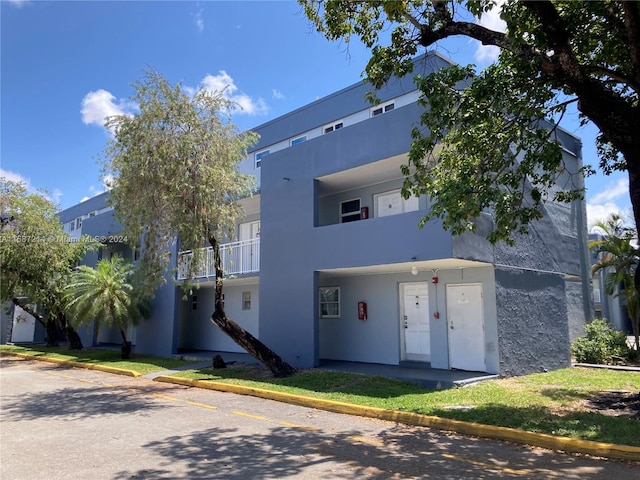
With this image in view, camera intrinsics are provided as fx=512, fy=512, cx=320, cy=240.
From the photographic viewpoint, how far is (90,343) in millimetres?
25766

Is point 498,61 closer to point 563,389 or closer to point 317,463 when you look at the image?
point 563,389

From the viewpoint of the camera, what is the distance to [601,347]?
52.4 ft

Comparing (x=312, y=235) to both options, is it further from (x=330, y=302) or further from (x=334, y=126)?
(x=334, y=126)

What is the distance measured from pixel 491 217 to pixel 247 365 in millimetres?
8523

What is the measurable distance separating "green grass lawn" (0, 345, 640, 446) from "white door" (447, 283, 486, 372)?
1001mm

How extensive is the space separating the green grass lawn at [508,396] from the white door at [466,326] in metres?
1.00

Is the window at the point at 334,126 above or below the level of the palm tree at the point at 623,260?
above

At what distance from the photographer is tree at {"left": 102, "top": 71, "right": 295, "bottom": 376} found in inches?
488

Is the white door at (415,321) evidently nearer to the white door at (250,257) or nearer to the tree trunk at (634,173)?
the white door at (250,257)

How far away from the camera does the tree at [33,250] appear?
874 inches

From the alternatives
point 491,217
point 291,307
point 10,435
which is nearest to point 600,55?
point 491,217

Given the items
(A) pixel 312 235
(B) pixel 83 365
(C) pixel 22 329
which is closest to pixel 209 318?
(B) pixel 83 365

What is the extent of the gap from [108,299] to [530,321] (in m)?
14.8

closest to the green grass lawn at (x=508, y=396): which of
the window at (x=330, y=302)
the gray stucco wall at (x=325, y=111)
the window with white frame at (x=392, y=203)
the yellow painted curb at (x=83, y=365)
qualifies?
the yellow painted curb at (x=83, y=365)
